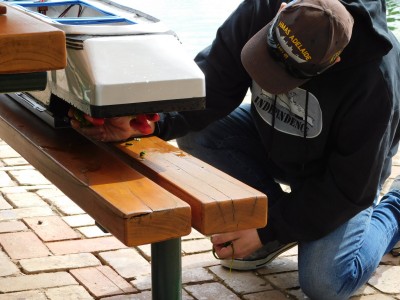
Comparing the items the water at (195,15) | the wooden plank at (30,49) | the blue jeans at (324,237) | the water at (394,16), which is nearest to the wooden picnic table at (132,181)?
the wooden plank at (30,49)

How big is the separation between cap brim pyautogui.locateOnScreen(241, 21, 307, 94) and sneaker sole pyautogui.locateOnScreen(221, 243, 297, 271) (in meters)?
0.92

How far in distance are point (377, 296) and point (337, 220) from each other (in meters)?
0.40

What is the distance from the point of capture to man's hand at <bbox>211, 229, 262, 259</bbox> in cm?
309

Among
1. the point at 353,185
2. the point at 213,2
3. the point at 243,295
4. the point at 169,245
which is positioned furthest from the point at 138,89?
the point at 213,2

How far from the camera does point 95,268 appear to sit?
353 centimetres

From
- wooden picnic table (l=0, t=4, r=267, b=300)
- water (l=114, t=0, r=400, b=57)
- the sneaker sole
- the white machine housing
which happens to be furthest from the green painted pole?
water (l=114, t=0, r=400, b=57)

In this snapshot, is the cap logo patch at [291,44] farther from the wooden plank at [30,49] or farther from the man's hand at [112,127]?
the wooden plank at [30,49]

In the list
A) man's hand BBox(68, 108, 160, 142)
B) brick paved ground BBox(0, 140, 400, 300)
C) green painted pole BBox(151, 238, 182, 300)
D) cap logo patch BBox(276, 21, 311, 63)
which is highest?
cap logo patch BBox(276, 21, 311, 63)

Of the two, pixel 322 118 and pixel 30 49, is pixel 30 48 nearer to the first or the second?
pixel 30 49

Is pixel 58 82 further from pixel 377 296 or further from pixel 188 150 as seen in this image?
pixel 377 296

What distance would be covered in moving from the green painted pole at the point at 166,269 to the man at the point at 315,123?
0.49m

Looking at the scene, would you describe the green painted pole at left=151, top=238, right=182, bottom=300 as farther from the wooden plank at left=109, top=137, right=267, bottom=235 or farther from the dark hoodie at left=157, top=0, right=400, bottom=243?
the dark hoodie at left=157, top=0, right=400, bottom=243

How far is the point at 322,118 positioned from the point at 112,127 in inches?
29.8

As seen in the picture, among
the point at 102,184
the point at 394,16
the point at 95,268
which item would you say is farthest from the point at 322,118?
the point at 394,16
